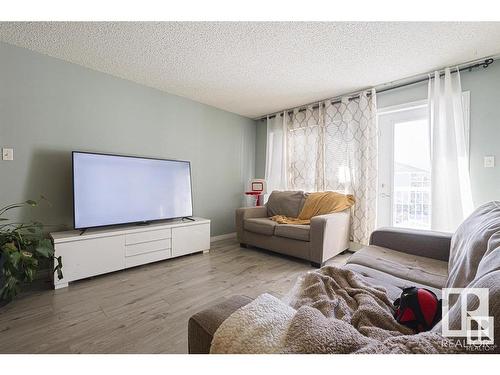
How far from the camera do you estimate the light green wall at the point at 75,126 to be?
7.16 ft

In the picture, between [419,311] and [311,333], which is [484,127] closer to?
[419,311]

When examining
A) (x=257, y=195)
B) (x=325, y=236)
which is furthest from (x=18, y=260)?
(x=257, y=195)

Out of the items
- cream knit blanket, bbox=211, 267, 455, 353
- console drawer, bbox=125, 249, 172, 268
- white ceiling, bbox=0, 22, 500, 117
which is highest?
white ceiling, bbox=0, 22, 500, 117

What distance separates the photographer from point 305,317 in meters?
0.66

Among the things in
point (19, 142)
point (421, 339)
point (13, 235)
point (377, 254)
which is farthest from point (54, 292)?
point (377, 254)

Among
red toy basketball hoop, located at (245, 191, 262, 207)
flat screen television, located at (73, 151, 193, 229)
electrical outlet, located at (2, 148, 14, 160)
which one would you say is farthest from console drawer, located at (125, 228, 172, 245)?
red toy basketball hoop, located at (245, 191, 262, 207)

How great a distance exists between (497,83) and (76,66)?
15.0ft

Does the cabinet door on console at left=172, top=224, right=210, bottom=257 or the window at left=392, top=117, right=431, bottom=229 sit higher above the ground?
the window at left=392, top=117, right=431, bottom=229

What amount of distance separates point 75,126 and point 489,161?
4562 mm

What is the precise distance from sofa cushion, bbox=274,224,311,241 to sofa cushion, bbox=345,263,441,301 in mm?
1196

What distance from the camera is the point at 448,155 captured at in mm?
2465

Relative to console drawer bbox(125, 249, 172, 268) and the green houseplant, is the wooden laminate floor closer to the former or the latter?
console drawer bbox(125, 249, 172, 268)

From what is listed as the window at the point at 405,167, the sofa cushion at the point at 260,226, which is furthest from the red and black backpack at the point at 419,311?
the window at the point at 405,167

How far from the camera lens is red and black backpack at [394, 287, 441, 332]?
0.85 metres
